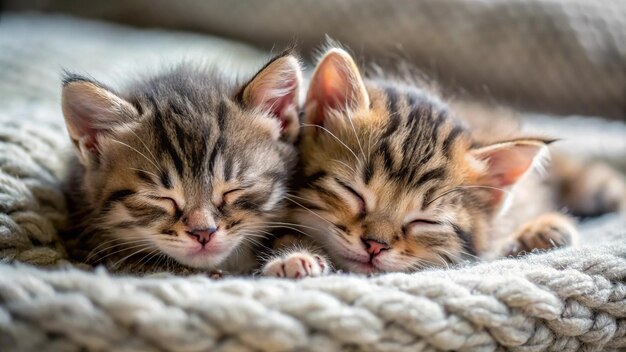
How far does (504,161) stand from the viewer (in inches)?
51.7

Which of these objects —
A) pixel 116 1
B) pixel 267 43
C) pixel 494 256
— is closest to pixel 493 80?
pixel 267 43

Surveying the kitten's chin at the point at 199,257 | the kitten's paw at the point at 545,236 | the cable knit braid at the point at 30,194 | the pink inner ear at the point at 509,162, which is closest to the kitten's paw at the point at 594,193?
the kitten's paw at the point at 545,236

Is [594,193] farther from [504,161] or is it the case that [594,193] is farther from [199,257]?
[199,257]

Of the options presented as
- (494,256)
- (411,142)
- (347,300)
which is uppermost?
(411,142)

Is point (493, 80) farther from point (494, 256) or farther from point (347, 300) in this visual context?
point (347, 300)

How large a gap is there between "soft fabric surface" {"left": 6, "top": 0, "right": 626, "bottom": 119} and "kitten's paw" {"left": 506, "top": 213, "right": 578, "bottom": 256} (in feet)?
2.72

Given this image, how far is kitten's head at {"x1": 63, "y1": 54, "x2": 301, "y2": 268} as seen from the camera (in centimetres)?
109

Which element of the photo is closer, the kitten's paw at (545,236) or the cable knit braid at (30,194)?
the cable knit braid at (30,194)

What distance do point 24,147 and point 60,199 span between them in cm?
14

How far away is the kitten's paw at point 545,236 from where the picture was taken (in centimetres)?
129

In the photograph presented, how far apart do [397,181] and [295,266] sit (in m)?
0.31

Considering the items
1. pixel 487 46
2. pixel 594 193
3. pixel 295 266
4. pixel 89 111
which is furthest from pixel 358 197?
pixel 487 46

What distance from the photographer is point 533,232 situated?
1.35 m

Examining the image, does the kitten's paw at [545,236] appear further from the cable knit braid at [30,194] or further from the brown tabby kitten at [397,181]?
the cable knit braid at [30,194]
